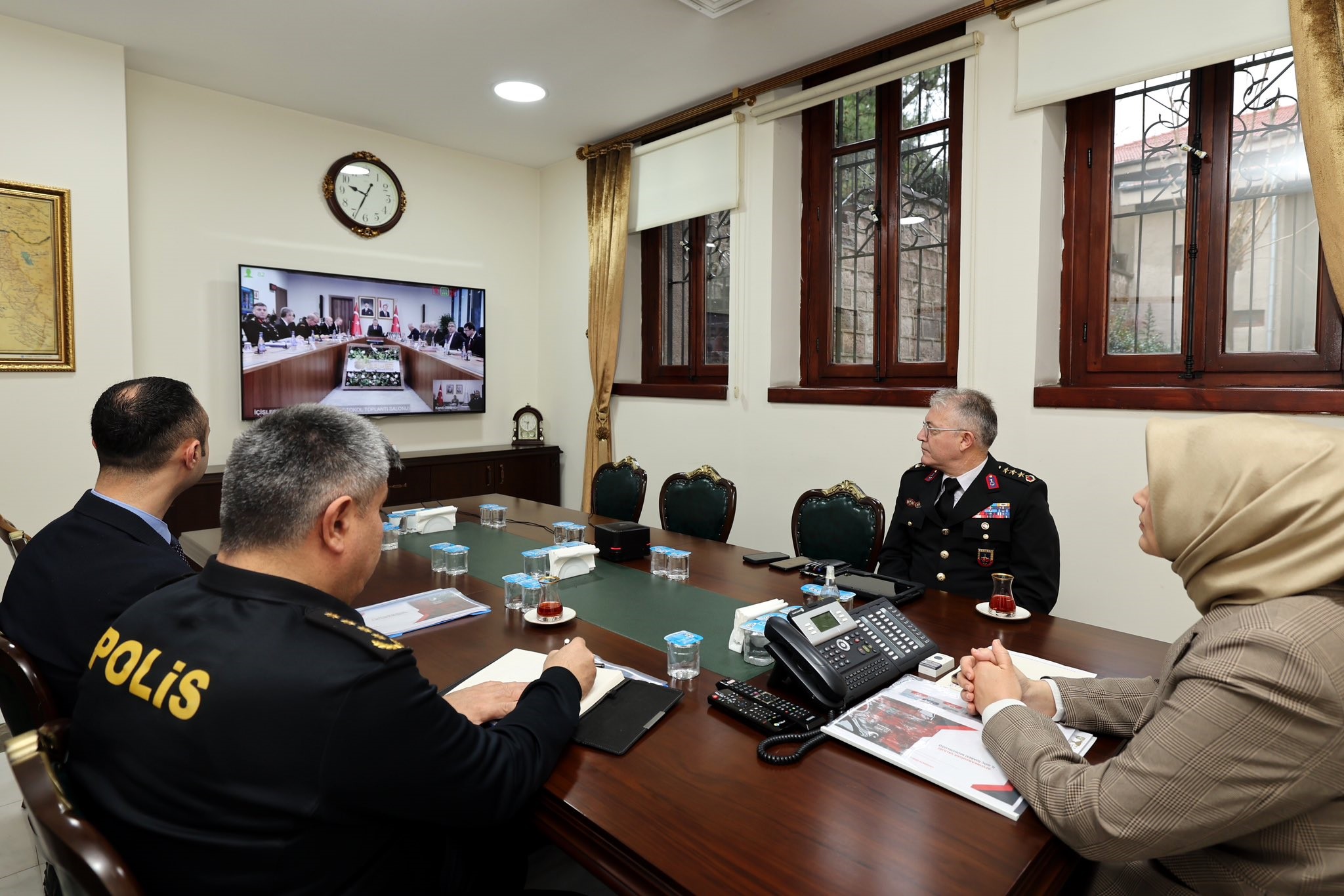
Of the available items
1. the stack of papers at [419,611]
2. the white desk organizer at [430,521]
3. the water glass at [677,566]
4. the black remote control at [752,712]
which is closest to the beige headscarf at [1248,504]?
the black remote control at [752,712]

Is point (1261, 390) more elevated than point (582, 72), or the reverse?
point (582, 72)

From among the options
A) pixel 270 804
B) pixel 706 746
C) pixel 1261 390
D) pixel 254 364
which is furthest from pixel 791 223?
pixel 270 804

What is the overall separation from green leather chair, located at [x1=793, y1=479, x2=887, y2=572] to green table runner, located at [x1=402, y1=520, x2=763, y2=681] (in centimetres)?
61

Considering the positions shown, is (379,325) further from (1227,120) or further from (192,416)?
(1227,120)

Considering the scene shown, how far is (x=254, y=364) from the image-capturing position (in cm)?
436

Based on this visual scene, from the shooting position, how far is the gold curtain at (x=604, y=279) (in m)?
4.96

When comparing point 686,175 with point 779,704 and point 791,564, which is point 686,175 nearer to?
point 791,564

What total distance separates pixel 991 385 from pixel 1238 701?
2.60 meters

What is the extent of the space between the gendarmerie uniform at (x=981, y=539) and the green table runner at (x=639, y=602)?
Result: 2.62 ft

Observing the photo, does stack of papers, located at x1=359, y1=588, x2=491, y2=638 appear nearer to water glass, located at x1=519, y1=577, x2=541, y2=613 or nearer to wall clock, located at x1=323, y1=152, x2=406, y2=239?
water glass, located at x1=519, y1=577, x2=541, y2=613

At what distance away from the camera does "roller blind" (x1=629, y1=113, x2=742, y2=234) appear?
4.30 meters

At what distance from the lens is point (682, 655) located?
1.54 m

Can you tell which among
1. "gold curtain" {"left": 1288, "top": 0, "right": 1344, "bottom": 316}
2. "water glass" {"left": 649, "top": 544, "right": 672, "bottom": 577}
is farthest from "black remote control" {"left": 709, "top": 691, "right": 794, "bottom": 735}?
"gold curtain" {"left": 1288, "top": 0, "right": 1344, "bottom": 316}

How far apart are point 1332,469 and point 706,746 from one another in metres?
0.97
